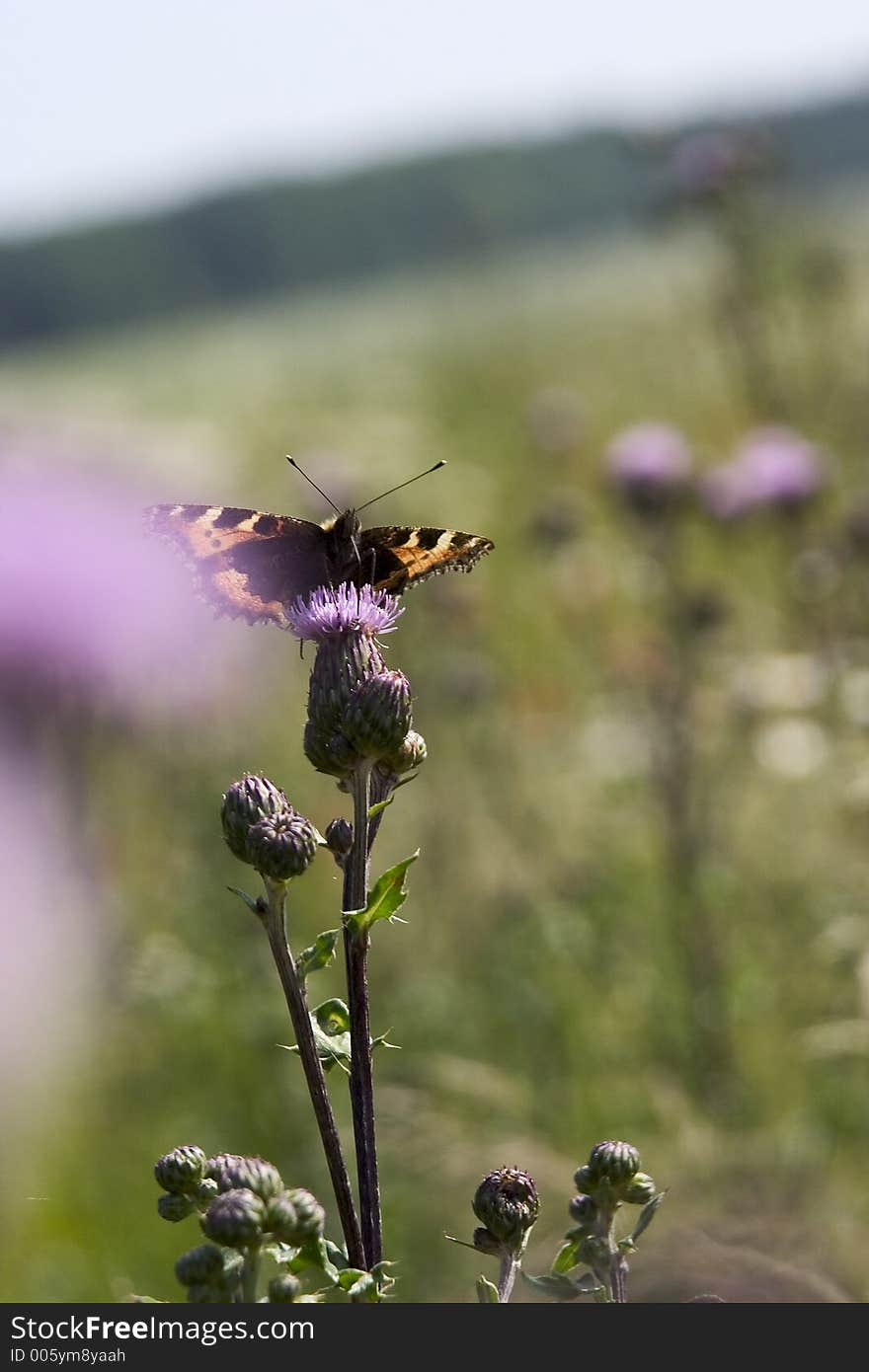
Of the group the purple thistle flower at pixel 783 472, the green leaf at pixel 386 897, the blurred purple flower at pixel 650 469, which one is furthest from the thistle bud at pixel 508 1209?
the purple thistle flower at pixel 783 472

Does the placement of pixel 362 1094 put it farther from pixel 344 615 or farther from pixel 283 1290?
pixel 344 615

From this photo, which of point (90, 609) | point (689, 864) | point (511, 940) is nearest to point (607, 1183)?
point (90, 609)

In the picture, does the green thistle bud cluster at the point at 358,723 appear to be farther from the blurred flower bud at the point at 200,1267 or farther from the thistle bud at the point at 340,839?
the blurred flower bud at the point at 200,1267

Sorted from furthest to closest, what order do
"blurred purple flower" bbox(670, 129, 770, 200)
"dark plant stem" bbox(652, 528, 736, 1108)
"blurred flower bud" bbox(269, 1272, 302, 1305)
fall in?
"blurred purple flower" bbox(670, 129, 770, 200) → "dark plant stem" bbox(652, 528, 736, 1108) → "blurred flower bud" bbox(269, 1272, 302, 1305)

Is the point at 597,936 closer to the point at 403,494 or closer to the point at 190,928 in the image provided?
the point at 190,928

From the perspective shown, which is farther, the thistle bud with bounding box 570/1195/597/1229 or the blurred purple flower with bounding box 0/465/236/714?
the blurred purple flower with bounding box 0/465/236/714

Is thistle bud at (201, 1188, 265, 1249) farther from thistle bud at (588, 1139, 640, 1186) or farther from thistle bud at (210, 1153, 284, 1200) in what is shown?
thistle bud at (588, 1139, 640, 1186)

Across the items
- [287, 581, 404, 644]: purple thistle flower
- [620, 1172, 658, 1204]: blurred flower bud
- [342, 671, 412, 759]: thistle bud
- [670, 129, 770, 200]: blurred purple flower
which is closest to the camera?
[620, 1172, 658, 1204]: blurred flower bud

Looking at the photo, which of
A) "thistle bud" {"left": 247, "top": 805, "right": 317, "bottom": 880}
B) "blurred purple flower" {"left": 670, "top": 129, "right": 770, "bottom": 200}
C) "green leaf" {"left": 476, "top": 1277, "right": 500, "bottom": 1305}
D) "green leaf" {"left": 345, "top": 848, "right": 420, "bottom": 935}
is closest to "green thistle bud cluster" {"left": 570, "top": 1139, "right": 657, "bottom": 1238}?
"green leaf" {"left": 476, "top": 1277, "right": 500, "bottom": 1305}
